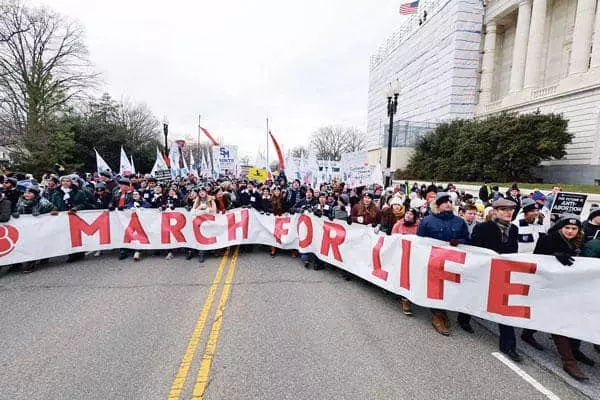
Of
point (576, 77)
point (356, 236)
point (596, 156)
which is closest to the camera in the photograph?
point (356, 236)

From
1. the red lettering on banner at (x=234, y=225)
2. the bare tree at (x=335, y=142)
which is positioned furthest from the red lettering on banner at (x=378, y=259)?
the bare tree at (x=335, y=142)

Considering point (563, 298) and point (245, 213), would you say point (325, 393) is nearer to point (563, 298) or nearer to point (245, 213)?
point (563, 298)

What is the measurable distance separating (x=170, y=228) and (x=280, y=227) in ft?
8.41

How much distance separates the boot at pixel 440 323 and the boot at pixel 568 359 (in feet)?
3.67

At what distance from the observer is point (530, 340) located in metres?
3.87

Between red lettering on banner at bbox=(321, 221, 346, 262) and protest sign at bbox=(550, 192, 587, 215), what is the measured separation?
5.04m

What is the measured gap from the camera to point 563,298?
11.6ft

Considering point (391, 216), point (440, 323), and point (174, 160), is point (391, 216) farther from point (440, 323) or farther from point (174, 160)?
point (174, 160)

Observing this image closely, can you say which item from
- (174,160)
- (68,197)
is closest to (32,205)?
(68,197)

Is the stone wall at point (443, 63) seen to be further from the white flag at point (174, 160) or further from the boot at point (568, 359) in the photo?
the boot at point (568, 359)

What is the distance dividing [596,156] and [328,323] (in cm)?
2607

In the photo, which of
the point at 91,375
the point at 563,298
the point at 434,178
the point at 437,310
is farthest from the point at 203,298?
the point at 434,178

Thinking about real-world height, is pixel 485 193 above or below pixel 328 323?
above

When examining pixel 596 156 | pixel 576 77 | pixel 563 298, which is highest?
pixel 576 77
